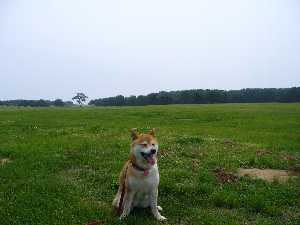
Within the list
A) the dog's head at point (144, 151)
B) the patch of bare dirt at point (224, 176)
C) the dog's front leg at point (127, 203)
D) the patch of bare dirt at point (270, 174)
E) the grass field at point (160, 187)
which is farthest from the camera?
the patch of bare dirt at point (270, 174)

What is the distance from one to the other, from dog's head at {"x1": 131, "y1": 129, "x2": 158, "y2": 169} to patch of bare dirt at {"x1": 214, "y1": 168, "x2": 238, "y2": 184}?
5.00 meters

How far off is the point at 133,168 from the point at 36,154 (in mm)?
9500

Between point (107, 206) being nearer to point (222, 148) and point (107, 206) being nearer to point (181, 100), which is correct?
point (222, 148)

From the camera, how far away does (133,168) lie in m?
9.36

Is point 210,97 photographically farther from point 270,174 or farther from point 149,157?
point 149,157

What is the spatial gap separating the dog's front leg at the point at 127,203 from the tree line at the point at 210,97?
441 ft

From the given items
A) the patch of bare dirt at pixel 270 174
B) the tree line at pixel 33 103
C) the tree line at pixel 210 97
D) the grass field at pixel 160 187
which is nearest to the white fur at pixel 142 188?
the grass field at pixel 160 187

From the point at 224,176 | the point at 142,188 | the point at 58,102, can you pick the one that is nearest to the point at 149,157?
the point at 142,188

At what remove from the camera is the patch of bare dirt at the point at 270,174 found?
46.4 ft

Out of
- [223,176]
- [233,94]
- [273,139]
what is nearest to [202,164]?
[223,176]

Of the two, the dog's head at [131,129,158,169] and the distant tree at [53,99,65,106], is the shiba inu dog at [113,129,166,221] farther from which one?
the distant tree at [53,99,65,106]

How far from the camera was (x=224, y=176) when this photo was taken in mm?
14148

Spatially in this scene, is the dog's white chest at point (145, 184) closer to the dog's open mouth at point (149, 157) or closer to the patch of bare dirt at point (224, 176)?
the dog's open mouth at point (149, 157)

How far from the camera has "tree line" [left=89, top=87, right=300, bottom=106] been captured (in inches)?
5725
